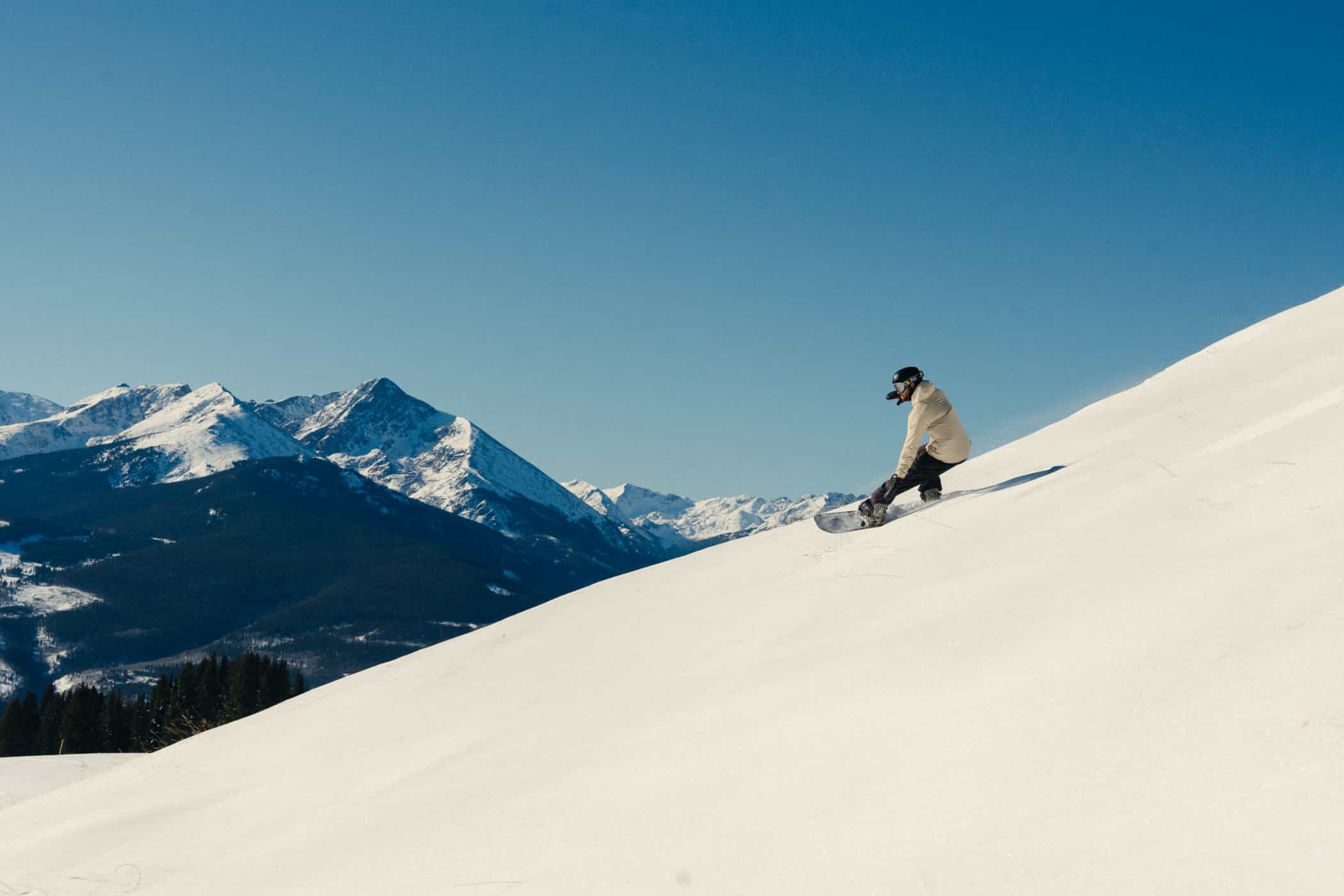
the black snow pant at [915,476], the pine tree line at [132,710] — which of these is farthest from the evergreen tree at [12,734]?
the black snow pant at [915,476]

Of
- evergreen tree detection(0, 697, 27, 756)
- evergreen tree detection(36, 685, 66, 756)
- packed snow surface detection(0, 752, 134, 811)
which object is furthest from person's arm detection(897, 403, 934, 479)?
evergreen tree detection(0, 697, 27, 756)

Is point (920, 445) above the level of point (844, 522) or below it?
above

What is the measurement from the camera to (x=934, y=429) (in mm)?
11500

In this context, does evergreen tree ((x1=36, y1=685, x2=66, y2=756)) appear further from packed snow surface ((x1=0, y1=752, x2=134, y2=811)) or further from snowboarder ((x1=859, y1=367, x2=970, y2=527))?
snowboarder ((x1=859, y1=367, x2=970, y2=527))

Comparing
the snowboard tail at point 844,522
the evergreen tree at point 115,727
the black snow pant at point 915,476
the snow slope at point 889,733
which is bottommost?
the snow slope at point 889,733

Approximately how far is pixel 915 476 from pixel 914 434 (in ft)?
1.89

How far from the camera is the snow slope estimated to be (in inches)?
156

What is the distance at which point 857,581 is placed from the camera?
28.9 ft

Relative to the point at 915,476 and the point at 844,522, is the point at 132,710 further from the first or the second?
the point at 915,476

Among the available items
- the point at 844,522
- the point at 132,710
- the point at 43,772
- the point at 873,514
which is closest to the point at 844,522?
the point at 844,522

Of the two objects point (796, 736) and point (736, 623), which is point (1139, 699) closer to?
point (796, 736)

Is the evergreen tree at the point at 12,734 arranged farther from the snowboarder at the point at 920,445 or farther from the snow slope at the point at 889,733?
the snowboarder at the point at 920,445

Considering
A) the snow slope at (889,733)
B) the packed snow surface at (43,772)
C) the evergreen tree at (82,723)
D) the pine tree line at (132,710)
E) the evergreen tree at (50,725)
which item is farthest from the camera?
the evergreen tree at (50,725)

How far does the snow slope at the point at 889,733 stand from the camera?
397cm
